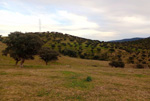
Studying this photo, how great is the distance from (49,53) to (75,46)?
38.1m

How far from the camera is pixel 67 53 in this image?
61.3m

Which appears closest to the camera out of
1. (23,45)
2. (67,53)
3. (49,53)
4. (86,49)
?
(23,45)

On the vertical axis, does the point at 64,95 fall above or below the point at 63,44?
below

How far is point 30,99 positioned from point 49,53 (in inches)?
1155

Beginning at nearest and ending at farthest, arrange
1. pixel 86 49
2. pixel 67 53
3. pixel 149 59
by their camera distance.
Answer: pixel 149 59
pixel 67 53
pixel 86 49

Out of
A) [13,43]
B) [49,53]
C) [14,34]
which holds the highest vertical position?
[14,34]

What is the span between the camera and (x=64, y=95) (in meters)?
8.27

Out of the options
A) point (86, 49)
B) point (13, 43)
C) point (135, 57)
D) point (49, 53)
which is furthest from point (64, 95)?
point (86, 49)

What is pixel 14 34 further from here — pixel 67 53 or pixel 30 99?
pixel 67 53

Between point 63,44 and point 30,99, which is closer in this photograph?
point 30,99

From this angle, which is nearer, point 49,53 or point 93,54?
point 49,53

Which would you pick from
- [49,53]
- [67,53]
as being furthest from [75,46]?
[49,53]

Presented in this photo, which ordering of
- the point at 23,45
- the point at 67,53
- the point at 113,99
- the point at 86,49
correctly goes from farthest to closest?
the point at 86,49 < the point at 67,53 < the point at 23,45 < the point at 113,99

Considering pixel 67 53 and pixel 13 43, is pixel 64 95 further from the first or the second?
pixel 67 53
